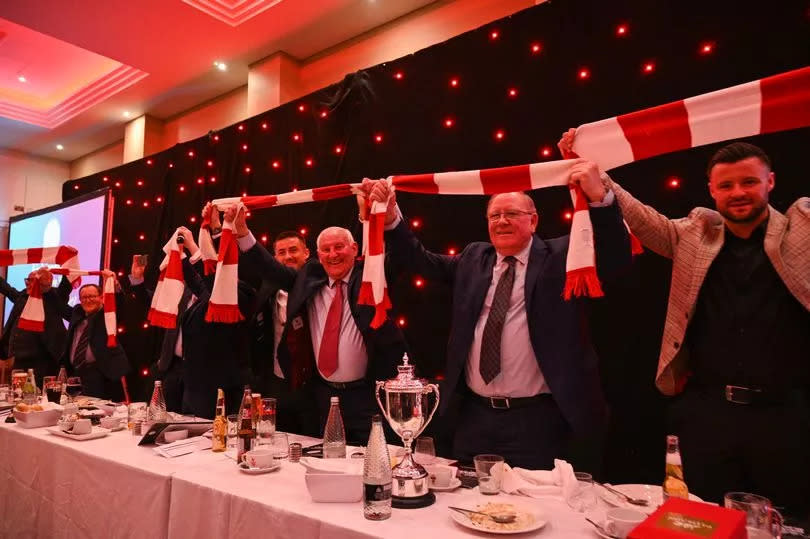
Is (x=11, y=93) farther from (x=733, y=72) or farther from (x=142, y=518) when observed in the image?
(x=733, y=72)

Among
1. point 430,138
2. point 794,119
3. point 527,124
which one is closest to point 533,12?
point 527,124

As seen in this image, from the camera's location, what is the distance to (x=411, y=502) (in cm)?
139

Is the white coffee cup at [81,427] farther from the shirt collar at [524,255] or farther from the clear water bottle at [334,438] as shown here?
the shirt collar at [524,255]

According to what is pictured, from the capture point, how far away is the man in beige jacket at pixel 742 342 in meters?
1.69

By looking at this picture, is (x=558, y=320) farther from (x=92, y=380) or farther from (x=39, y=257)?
(x=39, y=257)

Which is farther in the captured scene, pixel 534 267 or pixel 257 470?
pixel 534 267

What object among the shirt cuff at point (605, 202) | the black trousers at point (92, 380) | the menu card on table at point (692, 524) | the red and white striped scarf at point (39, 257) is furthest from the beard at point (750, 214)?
the red and white striped scarf at point (39, 257)

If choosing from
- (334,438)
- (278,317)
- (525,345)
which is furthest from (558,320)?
(278,317)

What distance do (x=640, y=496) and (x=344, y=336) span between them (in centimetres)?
158

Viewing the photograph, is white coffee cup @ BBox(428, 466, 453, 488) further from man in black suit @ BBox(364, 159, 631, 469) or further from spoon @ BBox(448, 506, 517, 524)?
man in black suit @ BBox(364, 159, 631, 469)

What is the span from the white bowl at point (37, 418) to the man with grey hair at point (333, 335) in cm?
103

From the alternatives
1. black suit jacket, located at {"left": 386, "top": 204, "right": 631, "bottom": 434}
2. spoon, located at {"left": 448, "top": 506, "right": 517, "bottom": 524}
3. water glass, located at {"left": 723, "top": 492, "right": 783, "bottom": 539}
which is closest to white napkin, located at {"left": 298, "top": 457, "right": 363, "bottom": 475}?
spoon, located at {"left": 448, "top": 506, "right": 517, "bottom": 524}

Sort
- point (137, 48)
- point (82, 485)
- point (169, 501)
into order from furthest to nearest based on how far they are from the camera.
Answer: point (137, 48) < point (82, 485) < point (169, 501)

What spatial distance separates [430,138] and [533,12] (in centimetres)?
97
